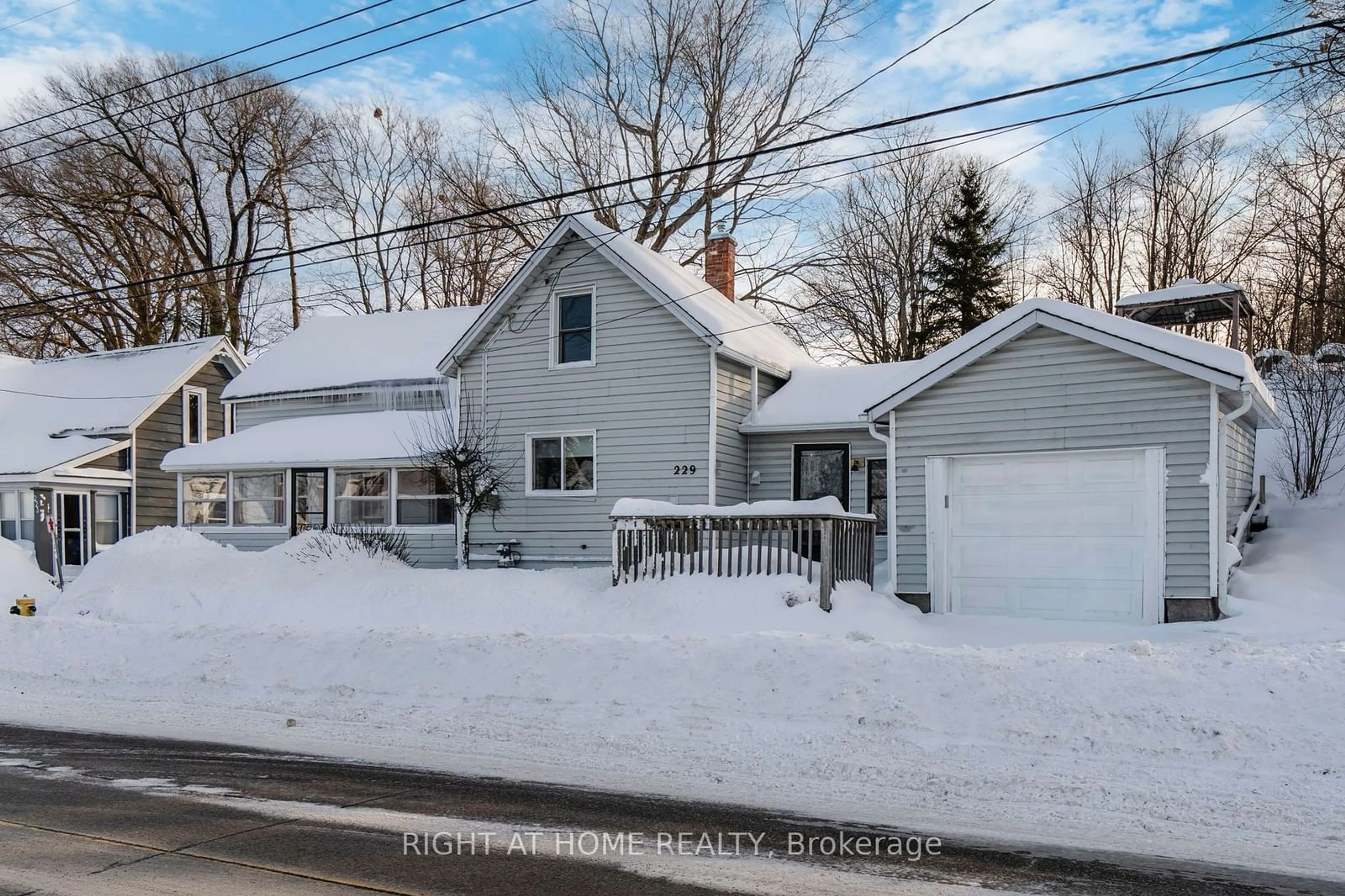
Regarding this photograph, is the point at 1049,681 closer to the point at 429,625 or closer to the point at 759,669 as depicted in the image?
the point at 759,669

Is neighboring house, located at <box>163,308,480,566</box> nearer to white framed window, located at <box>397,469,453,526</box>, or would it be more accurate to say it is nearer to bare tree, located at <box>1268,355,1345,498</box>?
white framed window, located at <box>397,469,453,526</box>

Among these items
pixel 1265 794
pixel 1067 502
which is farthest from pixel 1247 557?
pixel 1265 794

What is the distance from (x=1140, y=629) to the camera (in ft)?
41.4

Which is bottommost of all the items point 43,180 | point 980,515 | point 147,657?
point 147,657

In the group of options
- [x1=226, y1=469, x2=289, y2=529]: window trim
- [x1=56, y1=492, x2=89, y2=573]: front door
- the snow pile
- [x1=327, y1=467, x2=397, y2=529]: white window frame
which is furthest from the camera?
[x1=56, y1=492, x2=89, y2=573]: front door

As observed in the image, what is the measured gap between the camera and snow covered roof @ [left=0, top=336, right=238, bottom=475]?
27516 millimetres

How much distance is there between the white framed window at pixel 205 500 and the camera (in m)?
23.7

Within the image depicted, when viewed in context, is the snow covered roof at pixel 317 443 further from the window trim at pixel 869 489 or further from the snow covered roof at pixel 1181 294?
the snow covered roof at pixel 1181 294

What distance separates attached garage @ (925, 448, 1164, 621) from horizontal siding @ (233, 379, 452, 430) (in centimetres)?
1192

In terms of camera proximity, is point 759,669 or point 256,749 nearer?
point 256,749

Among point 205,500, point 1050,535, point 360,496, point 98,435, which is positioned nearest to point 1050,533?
point 1050,535

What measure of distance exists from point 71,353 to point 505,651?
35.9 metres

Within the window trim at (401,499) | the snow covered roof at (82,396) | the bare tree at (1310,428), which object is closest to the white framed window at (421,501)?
the window trim at (401,499)

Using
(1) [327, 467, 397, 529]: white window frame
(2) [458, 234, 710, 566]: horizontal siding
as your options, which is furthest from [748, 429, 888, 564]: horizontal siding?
(1) [327, 467, 397, 529]: white window frame
